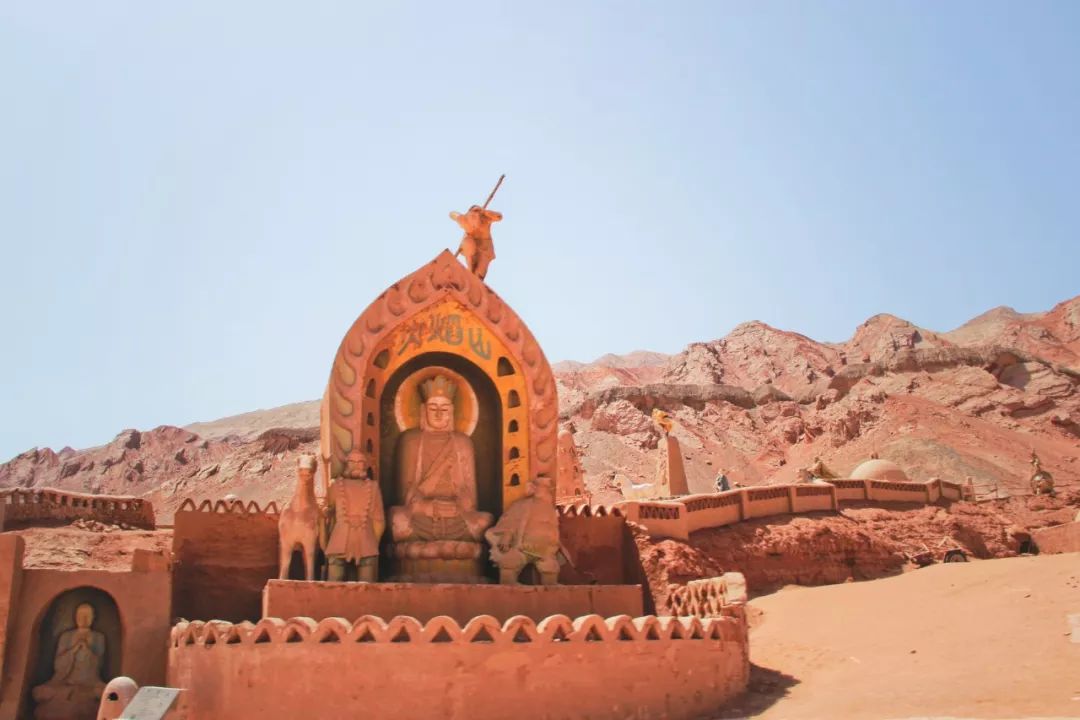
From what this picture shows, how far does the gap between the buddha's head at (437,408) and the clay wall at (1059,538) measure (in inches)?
605

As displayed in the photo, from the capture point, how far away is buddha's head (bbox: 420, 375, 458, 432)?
14.0 meters

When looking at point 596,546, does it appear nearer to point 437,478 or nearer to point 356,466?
point 437,478

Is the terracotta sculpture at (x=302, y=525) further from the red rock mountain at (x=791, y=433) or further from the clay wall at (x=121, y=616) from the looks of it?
the red rock mountain at (x=791, y=433)

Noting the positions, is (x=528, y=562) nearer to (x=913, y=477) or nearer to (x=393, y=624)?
(x=393, y=624)

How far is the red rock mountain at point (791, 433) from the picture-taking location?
5056 cm

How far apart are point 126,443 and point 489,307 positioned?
193ft

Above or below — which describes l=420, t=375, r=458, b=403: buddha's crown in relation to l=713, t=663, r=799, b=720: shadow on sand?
above

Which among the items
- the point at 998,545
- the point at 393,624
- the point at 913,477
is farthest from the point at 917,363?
the point at 393,624

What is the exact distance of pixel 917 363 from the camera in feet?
197

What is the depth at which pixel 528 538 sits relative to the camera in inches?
512

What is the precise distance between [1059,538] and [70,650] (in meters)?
21.4

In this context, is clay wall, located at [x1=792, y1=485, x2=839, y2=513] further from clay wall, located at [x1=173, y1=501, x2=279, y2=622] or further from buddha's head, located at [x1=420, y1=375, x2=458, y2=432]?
clay wall, located at [x1=173, y1=501, x2=279, y2=622]

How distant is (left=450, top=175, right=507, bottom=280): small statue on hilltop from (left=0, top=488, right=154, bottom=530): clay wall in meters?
12.9

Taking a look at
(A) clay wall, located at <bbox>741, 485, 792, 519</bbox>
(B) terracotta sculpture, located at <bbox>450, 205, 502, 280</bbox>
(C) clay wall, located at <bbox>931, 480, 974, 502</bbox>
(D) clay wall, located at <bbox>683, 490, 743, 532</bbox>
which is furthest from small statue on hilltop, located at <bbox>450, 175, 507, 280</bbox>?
(C) clay wall, located at <bbox>931, 480, 974, 502</bbox>
